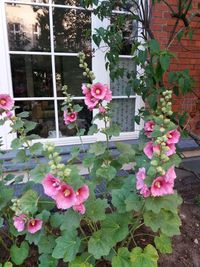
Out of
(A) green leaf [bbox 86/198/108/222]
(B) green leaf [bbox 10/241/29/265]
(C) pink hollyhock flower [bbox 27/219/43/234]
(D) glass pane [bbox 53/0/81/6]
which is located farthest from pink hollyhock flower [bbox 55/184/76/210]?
(D) glass pane [bbox 53/0/81/6]

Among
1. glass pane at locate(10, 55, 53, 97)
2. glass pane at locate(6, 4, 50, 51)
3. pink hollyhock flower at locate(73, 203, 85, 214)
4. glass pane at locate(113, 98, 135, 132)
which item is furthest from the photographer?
glass pane at locate(113, 98, 135, 132)

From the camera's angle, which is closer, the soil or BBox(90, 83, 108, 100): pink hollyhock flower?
BBox(90, 83, 108, 100): pink hollyhock flower

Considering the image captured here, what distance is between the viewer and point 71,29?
264 cm

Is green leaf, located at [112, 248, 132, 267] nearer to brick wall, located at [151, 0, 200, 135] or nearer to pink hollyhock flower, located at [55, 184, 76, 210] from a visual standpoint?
pink hollyhock flower, located at [55, 184, 76, 210]

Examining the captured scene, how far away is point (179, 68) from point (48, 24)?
5.12 ft

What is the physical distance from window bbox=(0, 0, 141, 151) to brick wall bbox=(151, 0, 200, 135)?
0.31 metres

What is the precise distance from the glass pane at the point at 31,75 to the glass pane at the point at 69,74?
0.10 metres

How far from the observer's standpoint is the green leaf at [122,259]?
127 cm

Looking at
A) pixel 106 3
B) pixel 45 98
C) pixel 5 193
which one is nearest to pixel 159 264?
pixel 5 193

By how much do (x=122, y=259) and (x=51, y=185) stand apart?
64cm

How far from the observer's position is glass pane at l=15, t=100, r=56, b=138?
104 inches

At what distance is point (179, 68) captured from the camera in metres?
2.83

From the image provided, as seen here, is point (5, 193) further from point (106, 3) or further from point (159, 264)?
point (106, 3)

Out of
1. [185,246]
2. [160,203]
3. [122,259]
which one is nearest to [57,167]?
[160,203]
